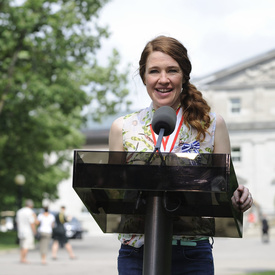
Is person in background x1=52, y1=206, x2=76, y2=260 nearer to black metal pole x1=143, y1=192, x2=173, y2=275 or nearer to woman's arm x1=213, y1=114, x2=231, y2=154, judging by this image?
woman's arm x1=213, y1=114, x2=231, y2=154

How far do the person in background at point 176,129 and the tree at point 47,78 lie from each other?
22.6 m

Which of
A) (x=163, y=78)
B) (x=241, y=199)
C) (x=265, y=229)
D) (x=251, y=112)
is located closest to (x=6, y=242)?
(x=265, y=229)

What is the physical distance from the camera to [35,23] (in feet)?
84.9

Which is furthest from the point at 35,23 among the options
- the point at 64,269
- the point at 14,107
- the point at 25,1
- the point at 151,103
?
the point at 151,103

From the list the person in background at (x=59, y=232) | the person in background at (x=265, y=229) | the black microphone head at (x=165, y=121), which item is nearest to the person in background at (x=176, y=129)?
the black microphone head at (x=165, y=121)

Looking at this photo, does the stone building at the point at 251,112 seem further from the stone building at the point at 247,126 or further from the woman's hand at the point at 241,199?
the woman's hand at the point at 241,199

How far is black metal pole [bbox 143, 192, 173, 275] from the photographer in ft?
8.71

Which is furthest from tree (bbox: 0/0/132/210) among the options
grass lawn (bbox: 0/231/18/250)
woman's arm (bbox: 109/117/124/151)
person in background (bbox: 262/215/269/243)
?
woman's arm (bbox: 109/117/124/151)

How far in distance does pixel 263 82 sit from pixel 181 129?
68.7 metres

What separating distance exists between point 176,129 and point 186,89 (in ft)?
0.74

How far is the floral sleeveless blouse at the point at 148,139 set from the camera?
3.15m

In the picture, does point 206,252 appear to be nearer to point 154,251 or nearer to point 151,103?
point 154,251

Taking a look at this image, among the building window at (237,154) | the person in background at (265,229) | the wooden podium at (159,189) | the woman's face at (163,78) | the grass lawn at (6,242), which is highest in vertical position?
the building window at (237,154)

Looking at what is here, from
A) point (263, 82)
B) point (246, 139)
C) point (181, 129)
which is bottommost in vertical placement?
point (181, 129)
